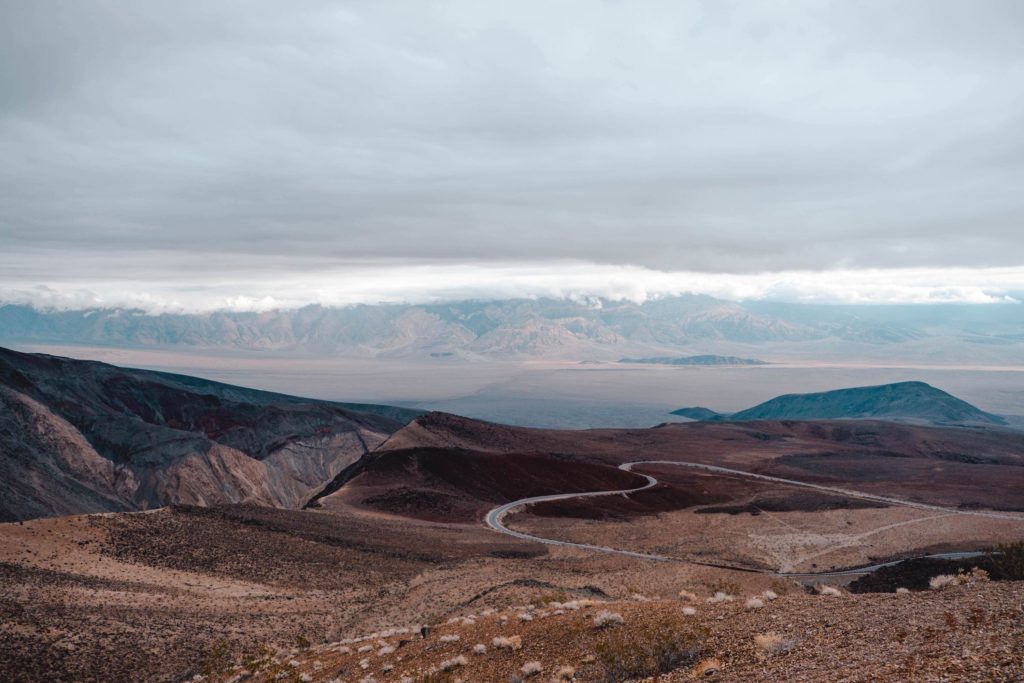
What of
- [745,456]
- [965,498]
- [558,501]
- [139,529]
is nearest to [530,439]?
[745,456]

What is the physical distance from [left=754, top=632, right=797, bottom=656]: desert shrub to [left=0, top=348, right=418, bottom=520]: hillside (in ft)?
289

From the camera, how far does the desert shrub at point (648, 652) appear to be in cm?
1374

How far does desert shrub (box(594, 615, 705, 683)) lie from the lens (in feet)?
45.1

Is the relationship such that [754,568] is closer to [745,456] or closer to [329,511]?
[329,511]

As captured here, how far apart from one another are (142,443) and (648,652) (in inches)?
5327

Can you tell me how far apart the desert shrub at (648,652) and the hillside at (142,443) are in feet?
281

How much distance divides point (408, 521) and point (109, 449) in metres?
86.4

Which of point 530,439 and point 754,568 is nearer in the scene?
point 754,568

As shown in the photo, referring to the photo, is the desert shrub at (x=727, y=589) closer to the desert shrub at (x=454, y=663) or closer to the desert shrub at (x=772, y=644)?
the desert shrub at (x=454, y=663)

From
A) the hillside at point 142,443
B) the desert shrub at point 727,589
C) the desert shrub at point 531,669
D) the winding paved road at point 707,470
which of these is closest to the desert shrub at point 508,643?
the desert shrub at point 531,669

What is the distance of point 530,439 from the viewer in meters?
142

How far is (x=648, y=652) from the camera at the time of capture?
1399 cm

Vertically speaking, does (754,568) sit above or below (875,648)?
below

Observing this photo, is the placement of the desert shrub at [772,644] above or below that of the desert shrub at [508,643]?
above
